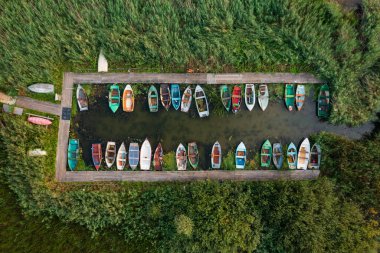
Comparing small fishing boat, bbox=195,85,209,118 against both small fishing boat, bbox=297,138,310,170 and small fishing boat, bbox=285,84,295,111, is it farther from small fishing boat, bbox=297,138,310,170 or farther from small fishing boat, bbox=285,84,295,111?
small fishing boat, bbox=297,138,310,170

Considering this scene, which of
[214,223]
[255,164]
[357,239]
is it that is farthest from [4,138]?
[357,239]

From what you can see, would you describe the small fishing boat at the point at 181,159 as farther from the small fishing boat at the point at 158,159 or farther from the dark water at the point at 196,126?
the small fishing boat at the point at 158,159

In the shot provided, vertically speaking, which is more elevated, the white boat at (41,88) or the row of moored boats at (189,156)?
the white boat at (41,88)

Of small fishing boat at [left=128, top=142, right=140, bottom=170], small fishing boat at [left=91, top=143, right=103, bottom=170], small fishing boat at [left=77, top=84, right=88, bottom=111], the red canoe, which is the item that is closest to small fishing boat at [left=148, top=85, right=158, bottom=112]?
small fishing boat at [left=128, top=142, right=140, bottom=170]

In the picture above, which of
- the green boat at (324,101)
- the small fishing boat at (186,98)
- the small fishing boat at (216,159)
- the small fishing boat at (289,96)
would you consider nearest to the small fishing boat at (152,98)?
the small fishing boat at (186,98)

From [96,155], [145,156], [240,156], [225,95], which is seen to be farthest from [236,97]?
[96,155]

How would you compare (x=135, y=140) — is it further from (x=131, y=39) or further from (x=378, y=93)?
(x=378, y=93)
